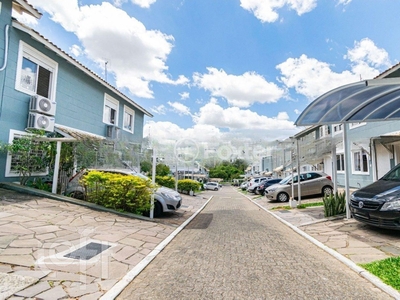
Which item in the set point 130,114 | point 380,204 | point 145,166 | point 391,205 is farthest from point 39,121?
point 391,205

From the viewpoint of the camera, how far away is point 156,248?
5.12m

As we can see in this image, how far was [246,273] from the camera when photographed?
12.4 feet

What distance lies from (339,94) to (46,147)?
9965 millimetres

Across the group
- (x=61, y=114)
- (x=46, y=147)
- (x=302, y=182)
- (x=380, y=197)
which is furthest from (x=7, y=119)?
(x=302, y=182)

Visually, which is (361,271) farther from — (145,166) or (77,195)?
(77,195)

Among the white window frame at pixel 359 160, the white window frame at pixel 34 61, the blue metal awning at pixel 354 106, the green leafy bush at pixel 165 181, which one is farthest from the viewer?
the green leafy bush at pixel 165 181

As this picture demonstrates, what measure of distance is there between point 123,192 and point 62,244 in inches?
132

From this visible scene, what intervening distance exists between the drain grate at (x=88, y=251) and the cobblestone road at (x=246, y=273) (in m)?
1.06

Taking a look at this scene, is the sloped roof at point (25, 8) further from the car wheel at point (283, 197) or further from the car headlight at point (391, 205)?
the car wheel at point (283, 197)

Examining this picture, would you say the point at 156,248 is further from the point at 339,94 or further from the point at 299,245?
the point at 339,94

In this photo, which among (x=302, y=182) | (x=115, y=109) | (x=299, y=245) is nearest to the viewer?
(x=299, y=245)

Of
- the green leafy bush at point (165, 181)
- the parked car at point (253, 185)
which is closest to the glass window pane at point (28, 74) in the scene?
the green leafy bush at point (165, 181)

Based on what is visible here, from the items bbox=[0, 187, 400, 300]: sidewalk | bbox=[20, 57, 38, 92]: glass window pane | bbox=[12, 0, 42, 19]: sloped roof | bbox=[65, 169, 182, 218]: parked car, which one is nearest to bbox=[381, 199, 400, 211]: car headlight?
bbox=[0, 187, 400, 300]: sidewalk

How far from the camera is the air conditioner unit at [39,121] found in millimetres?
9133
